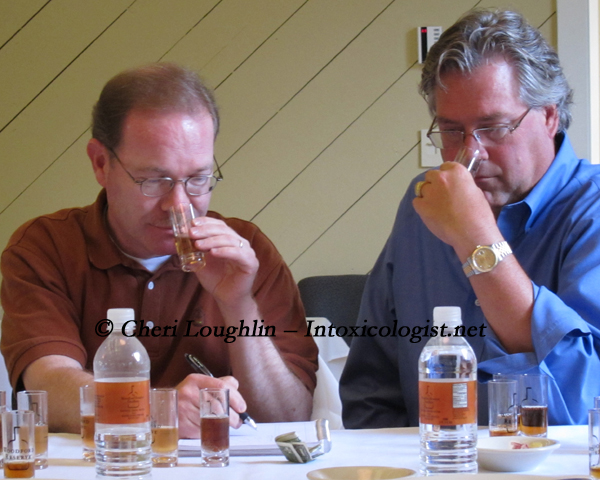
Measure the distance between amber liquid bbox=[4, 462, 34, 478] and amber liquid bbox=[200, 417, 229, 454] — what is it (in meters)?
0.23

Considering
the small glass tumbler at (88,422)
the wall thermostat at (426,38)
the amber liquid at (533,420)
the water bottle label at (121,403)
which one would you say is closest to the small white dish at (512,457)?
the amber liquid at (533,420)

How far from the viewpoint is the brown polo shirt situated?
168 centimetres

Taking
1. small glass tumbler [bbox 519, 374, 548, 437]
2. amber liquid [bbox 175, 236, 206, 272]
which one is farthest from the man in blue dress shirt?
amber liquid [bbox 175, 236, 206, 272]

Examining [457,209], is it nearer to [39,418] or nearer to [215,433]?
[215,433]

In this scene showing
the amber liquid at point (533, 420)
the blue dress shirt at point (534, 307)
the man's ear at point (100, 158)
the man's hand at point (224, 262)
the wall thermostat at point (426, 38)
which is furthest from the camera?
the wall thermostat at point (426, 38)

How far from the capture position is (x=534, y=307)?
1.35 metres

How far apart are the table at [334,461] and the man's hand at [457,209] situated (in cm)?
37

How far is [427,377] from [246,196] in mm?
2107

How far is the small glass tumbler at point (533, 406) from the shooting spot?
3.87ft

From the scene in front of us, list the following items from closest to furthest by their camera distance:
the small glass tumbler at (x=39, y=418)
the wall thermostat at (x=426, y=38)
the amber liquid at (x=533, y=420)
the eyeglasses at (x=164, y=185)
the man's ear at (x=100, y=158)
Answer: the small glass tumbler at (x=39, y=418)
the amber liquid at (x=533, y=420)
the eyeglasses at (x=164, y=185)
the man's ear at (x=100, y=158)
the wall thermostat at (x=426, y=38)

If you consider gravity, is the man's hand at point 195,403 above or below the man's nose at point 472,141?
below

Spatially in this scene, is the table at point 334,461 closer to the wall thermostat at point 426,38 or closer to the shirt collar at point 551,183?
the shirt collar at point 551,183

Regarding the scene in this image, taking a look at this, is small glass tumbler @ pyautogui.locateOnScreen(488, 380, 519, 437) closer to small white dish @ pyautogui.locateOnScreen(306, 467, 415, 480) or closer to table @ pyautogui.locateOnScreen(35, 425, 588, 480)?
table @ pyautogui.locateOnScreen(35, 425, 588, 480)

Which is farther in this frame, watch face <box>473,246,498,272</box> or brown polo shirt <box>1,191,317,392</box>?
brown polo shirt <box>1,191,317,392</box>
